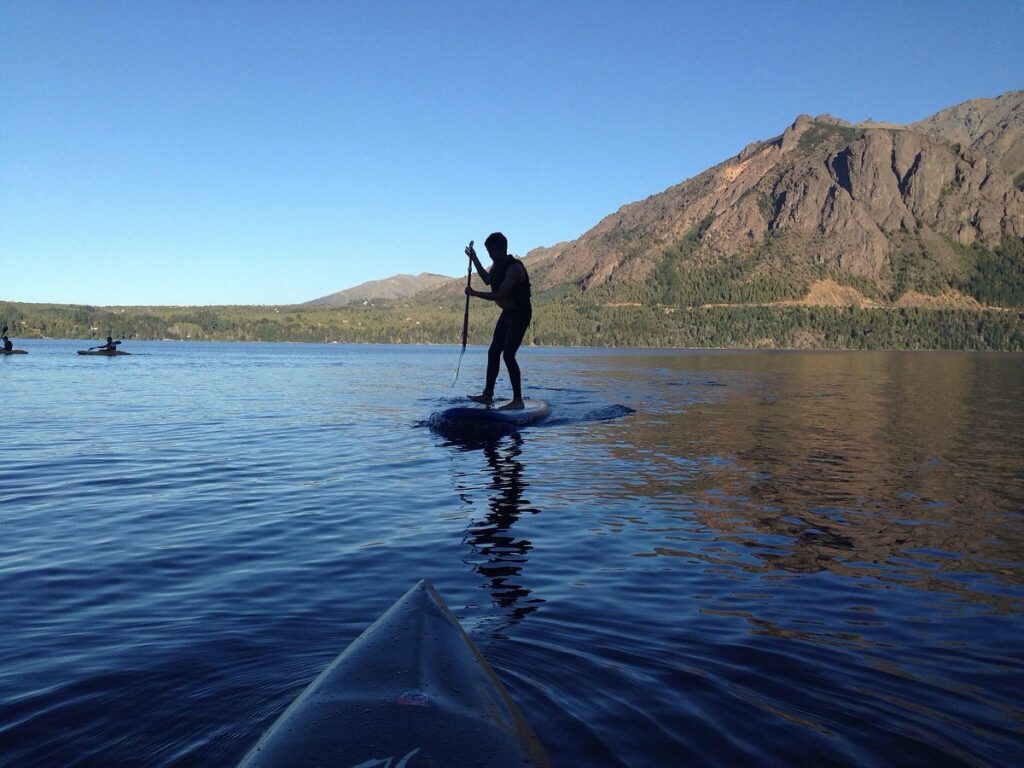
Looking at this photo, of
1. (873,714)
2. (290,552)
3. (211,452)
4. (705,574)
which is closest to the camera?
(873,714)

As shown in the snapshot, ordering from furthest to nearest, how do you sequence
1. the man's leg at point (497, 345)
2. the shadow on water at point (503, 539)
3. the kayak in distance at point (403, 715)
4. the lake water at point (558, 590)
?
the man's leg at point (497, 345) < the shadow on water at point (503, 539) < the lake water at point (558, 590) < the kayak in distance at point (403, 715)

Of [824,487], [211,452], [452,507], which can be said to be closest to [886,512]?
[824,487]

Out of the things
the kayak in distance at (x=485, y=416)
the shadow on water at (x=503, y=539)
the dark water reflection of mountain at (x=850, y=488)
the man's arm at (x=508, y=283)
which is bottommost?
the dark water reflection of mountain at (x=850, y=488)

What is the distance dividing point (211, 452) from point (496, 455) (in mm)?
6632

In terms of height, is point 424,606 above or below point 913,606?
above

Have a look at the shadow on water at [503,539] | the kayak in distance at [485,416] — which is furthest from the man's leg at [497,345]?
the shadow on water at [503,539]

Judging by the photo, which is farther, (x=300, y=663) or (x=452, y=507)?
(x=452, y=507)

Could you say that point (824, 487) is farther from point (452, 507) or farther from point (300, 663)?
point (300, 663)

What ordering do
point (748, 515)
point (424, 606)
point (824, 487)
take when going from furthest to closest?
point (824, 487), point (748, 515), point (424, 606)

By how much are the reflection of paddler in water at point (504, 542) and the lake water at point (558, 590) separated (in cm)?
5

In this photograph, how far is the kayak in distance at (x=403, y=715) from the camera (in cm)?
330

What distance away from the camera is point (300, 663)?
5.30 meters

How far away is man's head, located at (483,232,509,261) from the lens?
19.0 meters

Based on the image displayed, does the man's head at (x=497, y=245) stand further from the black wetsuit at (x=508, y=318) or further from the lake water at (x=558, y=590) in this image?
the lake water at (x=558, y=590)
